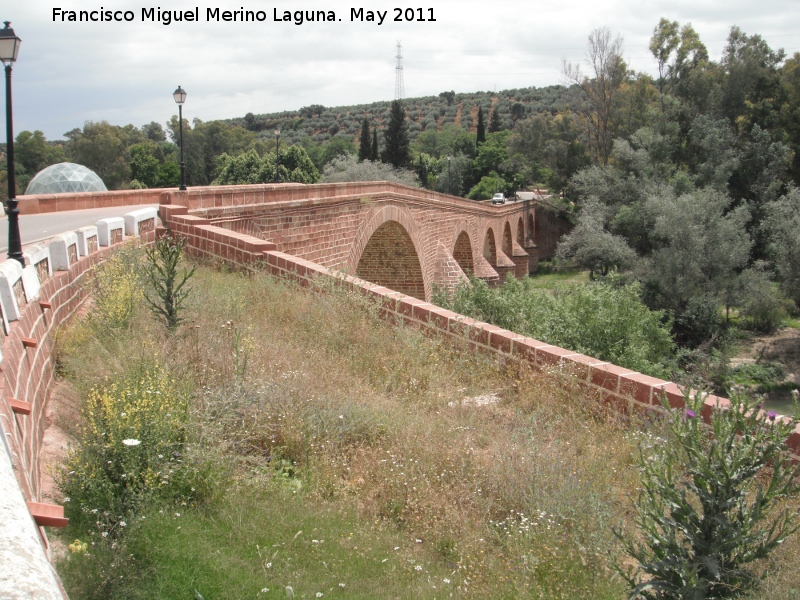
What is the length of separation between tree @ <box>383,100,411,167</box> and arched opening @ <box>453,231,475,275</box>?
24065 millimetres

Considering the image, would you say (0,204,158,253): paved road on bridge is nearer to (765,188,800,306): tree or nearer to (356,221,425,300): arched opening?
(356,221,425,300): arched opening

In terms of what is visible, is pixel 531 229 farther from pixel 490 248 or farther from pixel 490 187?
pixel 490 187

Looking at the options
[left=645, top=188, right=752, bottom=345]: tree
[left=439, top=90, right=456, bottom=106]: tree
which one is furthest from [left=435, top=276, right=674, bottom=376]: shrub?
[left=439, top=90, right=456, bottom=106]: tree

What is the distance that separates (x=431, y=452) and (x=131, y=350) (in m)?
2.00

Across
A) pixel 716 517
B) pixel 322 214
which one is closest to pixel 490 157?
pixel 322 214

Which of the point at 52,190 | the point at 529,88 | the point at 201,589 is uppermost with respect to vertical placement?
the point at 529,88

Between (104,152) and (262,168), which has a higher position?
(104,152)

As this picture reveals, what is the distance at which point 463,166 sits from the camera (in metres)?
63.8

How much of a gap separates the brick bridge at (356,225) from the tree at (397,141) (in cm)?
2224

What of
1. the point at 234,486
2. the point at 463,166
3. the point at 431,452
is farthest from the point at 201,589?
the point at 463,166

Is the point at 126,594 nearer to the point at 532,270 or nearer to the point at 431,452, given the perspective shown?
the point at 431,452

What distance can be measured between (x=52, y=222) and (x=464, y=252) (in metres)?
23.1

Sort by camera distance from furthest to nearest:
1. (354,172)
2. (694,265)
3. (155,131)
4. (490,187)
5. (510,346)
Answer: (155,131) < (490,187) < (354,172) < (694,265) < (510,346)

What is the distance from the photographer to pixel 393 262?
20359 millimetres
